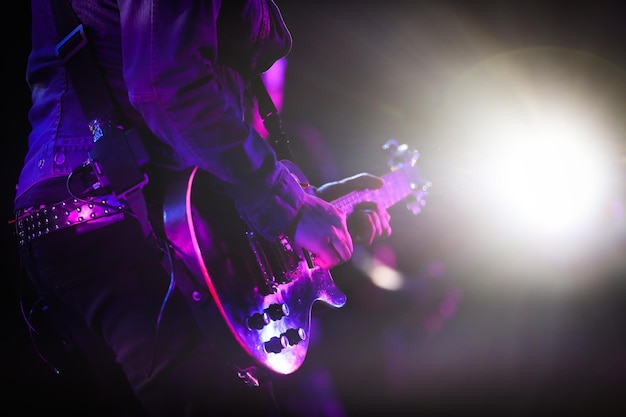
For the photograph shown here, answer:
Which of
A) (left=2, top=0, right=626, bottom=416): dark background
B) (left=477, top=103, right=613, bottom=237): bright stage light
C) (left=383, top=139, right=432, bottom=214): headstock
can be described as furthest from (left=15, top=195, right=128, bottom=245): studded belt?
(left=477, top=103, right=613, bottom=237): bright stage light

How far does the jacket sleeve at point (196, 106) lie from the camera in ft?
2.49

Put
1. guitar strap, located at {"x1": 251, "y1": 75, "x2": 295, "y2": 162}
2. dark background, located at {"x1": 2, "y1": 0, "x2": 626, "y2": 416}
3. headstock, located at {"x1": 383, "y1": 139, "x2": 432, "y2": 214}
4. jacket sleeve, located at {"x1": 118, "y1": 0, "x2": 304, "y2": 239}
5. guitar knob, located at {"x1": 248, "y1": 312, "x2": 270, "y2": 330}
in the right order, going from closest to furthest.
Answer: jacket sleeve, located at {"x1": 118, "y1": 0, "x2": 304, "y2": 239}, guitar knob, located at {"x1": 248, "y1": 312, "x2": 270, "y2": 330}, guitar strap, located at {"x1": 251, "y1": 75, "x2": 295, "y2": 162}, dark background, located at {"x1": 2, "y1": 0, "x2": 626, "y2": 416}, headstock, located at {"x1": 383, "y1": 139, "x2": 432, "y2": 214}

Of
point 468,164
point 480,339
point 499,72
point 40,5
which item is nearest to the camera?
point 40,5

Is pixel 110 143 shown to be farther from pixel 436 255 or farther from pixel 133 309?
pixel 436 255

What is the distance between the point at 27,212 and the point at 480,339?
251cm

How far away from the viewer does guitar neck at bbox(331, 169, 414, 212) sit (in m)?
1.65

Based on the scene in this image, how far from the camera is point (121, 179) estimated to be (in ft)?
2.81

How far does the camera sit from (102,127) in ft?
2.84

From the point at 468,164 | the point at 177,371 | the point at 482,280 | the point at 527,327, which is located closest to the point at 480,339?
the point at 527,327

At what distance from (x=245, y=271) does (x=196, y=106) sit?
460 millimetres

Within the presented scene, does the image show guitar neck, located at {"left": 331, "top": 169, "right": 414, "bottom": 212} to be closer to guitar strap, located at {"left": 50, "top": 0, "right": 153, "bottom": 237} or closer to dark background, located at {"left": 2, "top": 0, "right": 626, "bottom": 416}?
dark background, located at {"left": 2, "top": 0, "right": 626, "bottom": 416}

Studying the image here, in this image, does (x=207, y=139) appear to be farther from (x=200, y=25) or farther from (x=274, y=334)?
(x=274, y=334)

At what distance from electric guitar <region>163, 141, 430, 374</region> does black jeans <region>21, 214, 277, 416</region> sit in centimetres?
7

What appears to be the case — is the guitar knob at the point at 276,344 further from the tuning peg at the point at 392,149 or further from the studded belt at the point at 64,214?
the tuning peg at the point at 392,149
